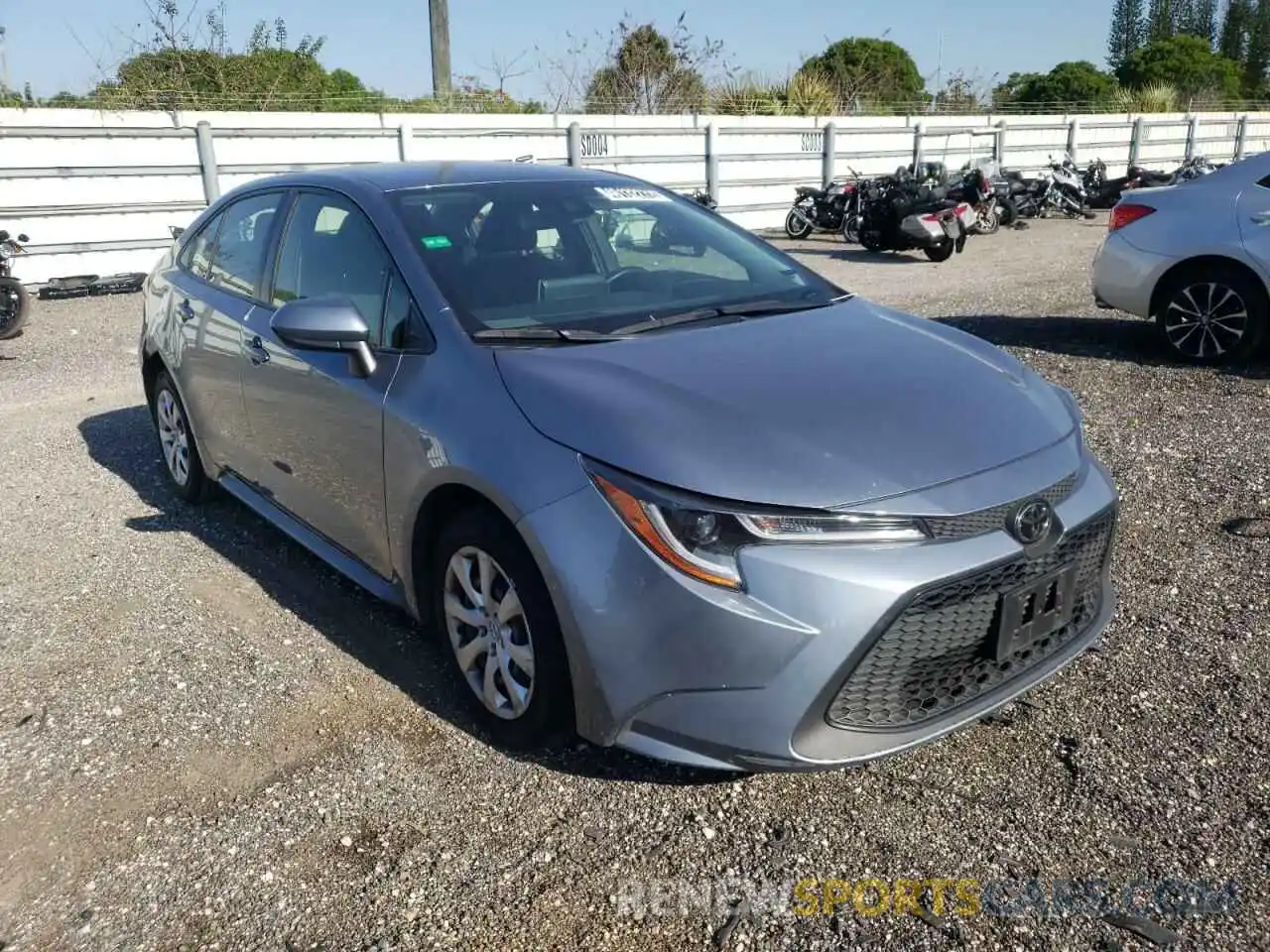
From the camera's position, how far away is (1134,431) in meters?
5.84

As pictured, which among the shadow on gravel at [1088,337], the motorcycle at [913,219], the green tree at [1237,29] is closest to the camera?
the shadow on gravel at [1088,337]

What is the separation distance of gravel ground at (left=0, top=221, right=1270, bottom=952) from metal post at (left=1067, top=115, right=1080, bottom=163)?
22879 millimetres

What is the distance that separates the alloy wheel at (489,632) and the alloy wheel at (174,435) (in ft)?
8.39

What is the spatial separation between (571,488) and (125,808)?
1571 mm

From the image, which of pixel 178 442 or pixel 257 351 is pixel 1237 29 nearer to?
pixel 178 442

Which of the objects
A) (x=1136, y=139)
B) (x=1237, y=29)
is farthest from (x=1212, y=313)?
(x=1237, y=29)

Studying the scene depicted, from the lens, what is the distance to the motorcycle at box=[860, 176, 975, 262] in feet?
47.1

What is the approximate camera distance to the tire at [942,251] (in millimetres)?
14463

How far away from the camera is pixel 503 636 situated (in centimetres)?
292

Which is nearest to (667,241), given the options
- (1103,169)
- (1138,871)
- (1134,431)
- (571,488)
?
(571,488)

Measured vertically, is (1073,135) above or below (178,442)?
above

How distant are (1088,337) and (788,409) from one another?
6.77 meters

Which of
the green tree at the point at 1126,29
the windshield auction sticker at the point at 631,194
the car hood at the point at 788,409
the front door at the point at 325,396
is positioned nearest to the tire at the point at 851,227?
the windshield auction sticker at the point at 631,194

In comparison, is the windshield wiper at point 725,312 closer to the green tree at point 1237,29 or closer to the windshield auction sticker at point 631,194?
the windshield auction sticker at point 631,194
